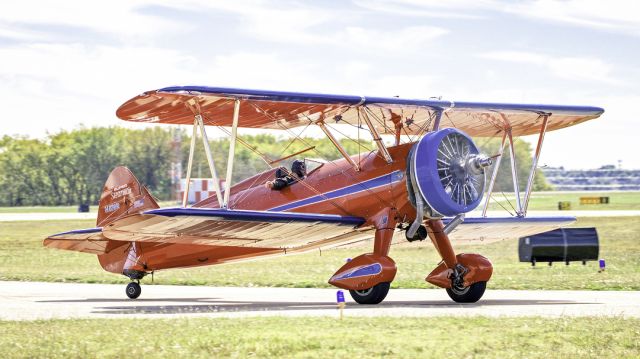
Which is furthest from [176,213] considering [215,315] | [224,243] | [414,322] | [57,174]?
[57,174]

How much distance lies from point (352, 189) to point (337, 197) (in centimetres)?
36

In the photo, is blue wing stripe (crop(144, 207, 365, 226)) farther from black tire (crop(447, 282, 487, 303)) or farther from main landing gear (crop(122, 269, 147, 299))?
main landing gear (crop(122, 269, 147, 299))

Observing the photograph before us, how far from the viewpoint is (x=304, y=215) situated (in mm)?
16031

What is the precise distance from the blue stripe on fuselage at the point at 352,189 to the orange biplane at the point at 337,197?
0.06ft

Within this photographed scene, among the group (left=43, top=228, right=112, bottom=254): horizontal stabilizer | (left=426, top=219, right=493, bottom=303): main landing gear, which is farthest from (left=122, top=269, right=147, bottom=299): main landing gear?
(left=426, top=219, right=493, bottom=303): main landing gear

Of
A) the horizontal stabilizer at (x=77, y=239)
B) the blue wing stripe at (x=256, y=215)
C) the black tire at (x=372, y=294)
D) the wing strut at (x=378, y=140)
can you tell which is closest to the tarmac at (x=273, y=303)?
the black tire at (x=372, y=294)

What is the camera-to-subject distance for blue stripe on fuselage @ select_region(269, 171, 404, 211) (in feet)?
54.2

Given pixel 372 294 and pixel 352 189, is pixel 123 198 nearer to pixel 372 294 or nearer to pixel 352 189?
pixel 352 189

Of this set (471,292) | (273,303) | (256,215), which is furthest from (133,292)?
(471,292)

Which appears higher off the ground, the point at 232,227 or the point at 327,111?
the point at 327,111

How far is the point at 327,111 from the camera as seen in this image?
668 inches

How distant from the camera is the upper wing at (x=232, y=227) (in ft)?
49.5

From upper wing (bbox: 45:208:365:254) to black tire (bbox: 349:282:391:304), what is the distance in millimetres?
1292

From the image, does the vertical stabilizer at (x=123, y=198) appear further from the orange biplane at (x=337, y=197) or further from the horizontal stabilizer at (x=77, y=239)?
the horizontal stabilizer at (x=77, y=239)
